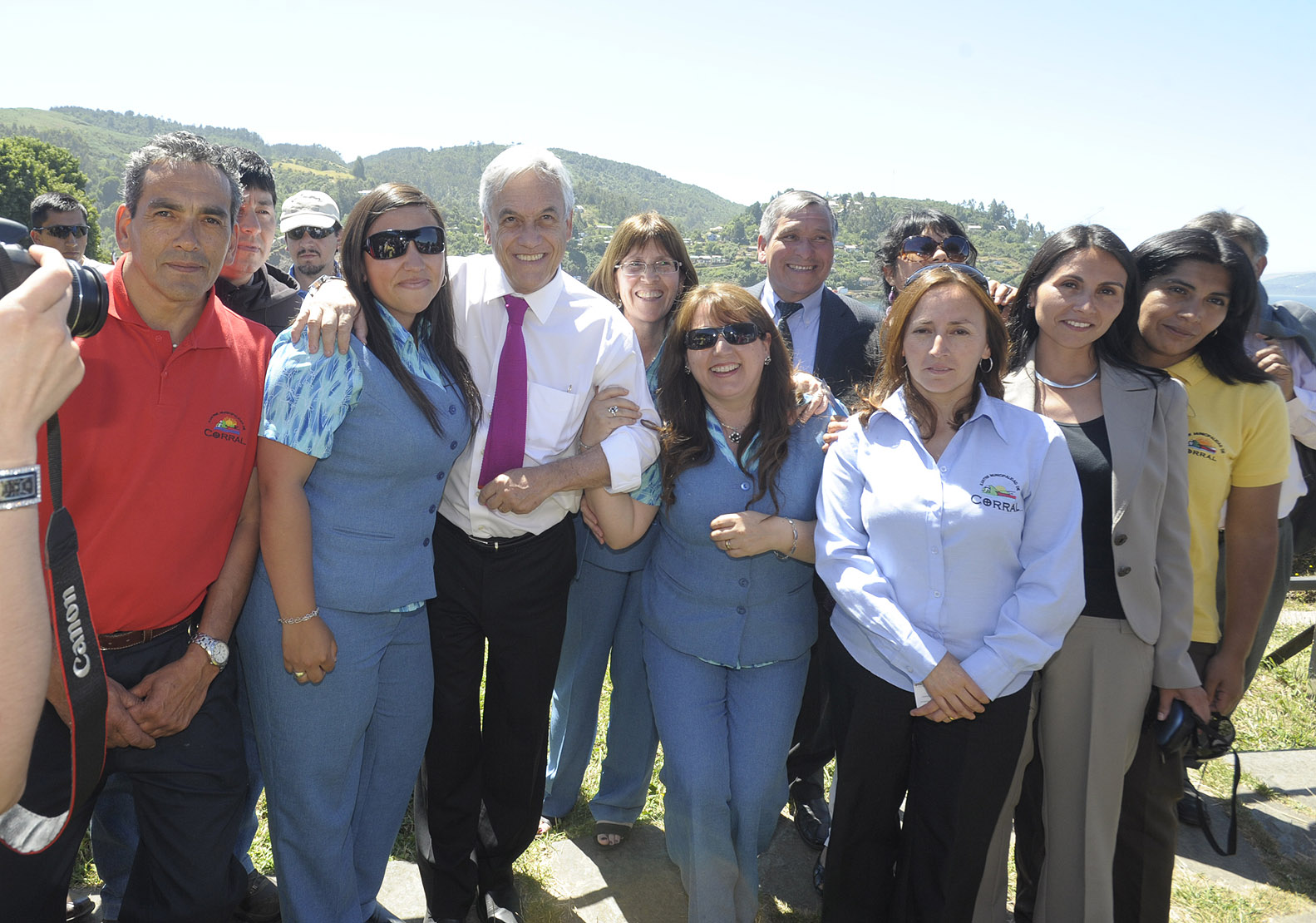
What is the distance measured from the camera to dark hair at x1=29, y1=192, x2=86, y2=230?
7074 mm

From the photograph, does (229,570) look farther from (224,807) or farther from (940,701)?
(940,701)

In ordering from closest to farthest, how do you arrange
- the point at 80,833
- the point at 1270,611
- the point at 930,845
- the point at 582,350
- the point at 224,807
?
the point at 80,833, the point at 224,807, the point at 930,845, the point at 582,350, the point at 1270,611

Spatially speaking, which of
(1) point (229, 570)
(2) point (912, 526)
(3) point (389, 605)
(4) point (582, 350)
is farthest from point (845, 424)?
(1) point (229, 570)

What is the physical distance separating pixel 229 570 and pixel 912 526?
7.24ft

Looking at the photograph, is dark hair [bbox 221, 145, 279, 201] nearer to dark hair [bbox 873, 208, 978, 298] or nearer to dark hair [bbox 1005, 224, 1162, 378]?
dark hair [bbox 873, 208, 978, 298]

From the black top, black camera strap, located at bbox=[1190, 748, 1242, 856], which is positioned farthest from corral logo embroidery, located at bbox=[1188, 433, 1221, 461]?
black camera strap, located at bbox=[1190, 748, 1242, 856]

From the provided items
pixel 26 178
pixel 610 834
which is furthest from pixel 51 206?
pixel 26 178

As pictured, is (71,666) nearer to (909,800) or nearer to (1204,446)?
(909,800)

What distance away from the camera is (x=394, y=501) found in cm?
254

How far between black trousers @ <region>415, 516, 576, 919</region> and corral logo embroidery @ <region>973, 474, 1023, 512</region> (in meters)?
1.48

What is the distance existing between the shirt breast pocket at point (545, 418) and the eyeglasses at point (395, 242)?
0.61m

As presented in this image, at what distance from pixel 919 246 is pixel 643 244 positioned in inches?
53.8

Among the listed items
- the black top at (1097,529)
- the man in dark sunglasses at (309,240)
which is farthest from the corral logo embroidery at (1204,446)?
the man in dark sunglasses at (309,240)

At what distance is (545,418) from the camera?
291 centimetres
